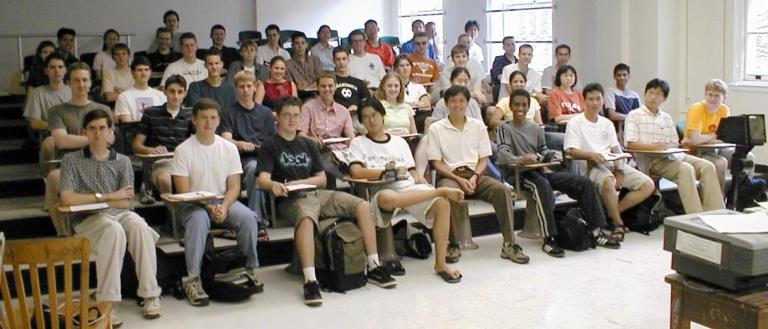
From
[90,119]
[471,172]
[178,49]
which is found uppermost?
[178,49]

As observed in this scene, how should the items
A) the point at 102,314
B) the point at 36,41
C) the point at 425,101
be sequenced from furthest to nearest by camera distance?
1. the point at 36,41
2. the point at 425,101
3. the point at 102,314

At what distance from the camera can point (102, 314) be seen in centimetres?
349

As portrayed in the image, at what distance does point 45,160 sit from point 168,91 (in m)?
0.93

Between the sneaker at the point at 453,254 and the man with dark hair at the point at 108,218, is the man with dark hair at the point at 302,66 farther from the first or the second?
the man with dark hair at the point at 108,218

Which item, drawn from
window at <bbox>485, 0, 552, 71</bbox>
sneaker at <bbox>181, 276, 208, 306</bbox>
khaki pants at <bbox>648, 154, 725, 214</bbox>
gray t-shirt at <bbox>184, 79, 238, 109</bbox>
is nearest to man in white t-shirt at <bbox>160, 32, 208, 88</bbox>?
gray t-shirt at <bbox>184, 79, 238, 109</bbox>

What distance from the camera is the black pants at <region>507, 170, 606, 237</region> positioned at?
5.80 metres

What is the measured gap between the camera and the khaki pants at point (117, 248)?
4.32 meters

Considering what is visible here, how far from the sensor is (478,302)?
15.3 ft

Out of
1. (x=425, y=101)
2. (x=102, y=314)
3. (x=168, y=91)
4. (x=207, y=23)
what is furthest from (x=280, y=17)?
(x=102, y=314)

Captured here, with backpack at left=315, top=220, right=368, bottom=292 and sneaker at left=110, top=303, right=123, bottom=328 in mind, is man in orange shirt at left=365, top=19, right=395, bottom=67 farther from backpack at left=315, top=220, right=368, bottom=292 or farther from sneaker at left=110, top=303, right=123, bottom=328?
sneaker at left=110, top=303, right=123, bottom=328

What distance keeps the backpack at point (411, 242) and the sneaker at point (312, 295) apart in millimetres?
1051

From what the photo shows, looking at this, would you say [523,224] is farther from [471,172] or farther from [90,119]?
[90,119]

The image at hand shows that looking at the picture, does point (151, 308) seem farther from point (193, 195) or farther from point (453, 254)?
point (453, 254)

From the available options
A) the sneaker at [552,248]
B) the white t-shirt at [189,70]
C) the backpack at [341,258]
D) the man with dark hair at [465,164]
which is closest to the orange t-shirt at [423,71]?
the white t-shirt at [189,70]
